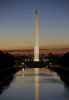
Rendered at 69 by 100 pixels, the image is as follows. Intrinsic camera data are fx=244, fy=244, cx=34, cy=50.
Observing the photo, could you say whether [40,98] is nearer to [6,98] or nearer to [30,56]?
[6,98]

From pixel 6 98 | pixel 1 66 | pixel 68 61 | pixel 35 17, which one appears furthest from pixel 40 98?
pixel 35 17

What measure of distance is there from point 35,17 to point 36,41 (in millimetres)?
8080

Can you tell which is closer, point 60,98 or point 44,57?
point 60,98

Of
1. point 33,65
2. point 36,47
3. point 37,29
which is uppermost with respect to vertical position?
point 37,29

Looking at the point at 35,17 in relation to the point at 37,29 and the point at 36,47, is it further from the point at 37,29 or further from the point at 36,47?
the point at 36,47

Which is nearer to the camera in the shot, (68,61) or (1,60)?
(1,60)

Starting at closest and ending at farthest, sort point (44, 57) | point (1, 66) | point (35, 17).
→ point (1, 66)
point (35, 17)
point (44, 57)

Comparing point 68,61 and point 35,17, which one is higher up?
point 35,17

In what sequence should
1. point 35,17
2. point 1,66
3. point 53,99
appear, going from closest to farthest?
point 53,99 < point 1,66 < point 35,17

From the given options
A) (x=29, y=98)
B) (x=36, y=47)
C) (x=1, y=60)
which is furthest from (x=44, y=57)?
(x=29, y=98)

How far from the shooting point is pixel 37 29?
7738cm

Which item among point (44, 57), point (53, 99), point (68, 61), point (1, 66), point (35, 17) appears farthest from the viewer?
point (44, 57)

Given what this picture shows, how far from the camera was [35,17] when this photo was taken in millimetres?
76375

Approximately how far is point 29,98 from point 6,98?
1.25 meters
